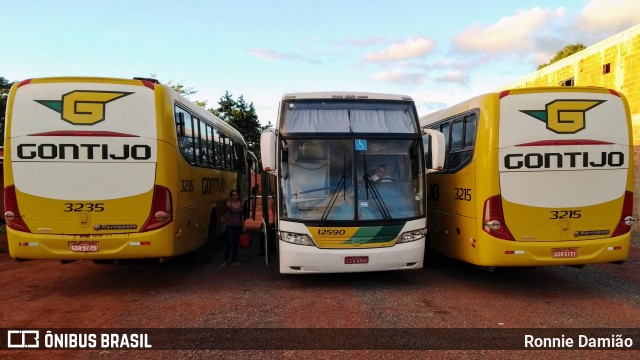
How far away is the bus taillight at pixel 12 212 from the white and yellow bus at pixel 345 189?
385 centimetres

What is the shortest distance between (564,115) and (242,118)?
32346 millimetres

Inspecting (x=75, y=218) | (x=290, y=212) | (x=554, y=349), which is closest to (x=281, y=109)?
(x=290, y=212)

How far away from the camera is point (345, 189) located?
768 cm

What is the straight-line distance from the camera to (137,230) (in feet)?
23.6

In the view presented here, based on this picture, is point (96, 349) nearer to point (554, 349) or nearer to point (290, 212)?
point (290, 212)

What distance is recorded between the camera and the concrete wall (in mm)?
16656

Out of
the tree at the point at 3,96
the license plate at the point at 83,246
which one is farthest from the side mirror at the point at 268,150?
the tree at the point at 3,96

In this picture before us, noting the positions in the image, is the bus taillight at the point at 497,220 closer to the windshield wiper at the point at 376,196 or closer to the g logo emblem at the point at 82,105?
the windshield wiper at the point at 376,196

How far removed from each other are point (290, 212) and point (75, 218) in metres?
3.35

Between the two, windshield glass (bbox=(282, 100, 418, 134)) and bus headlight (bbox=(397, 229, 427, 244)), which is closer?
bus headlight (bbox=(397, 229, 427, 244))

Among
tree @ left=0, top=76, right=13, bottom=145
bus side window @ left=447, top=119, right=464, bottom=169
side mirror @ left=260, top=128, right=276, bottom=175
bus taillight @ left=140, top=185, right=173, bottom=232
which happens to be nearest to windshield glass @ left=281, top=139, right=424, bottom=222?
side mirror @ left=260, top=128, right=276, bottom=175

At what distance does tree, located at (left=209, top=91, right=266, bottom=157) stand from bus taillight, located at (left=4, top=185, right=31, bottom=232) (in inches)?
1189

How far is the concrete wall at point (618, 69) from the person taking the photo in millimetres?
16656

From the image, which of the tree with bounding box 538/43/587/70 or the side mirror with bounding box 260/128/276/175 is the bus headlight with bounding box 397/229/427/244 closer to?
the side mirror with bounding box 260/128/276/175
